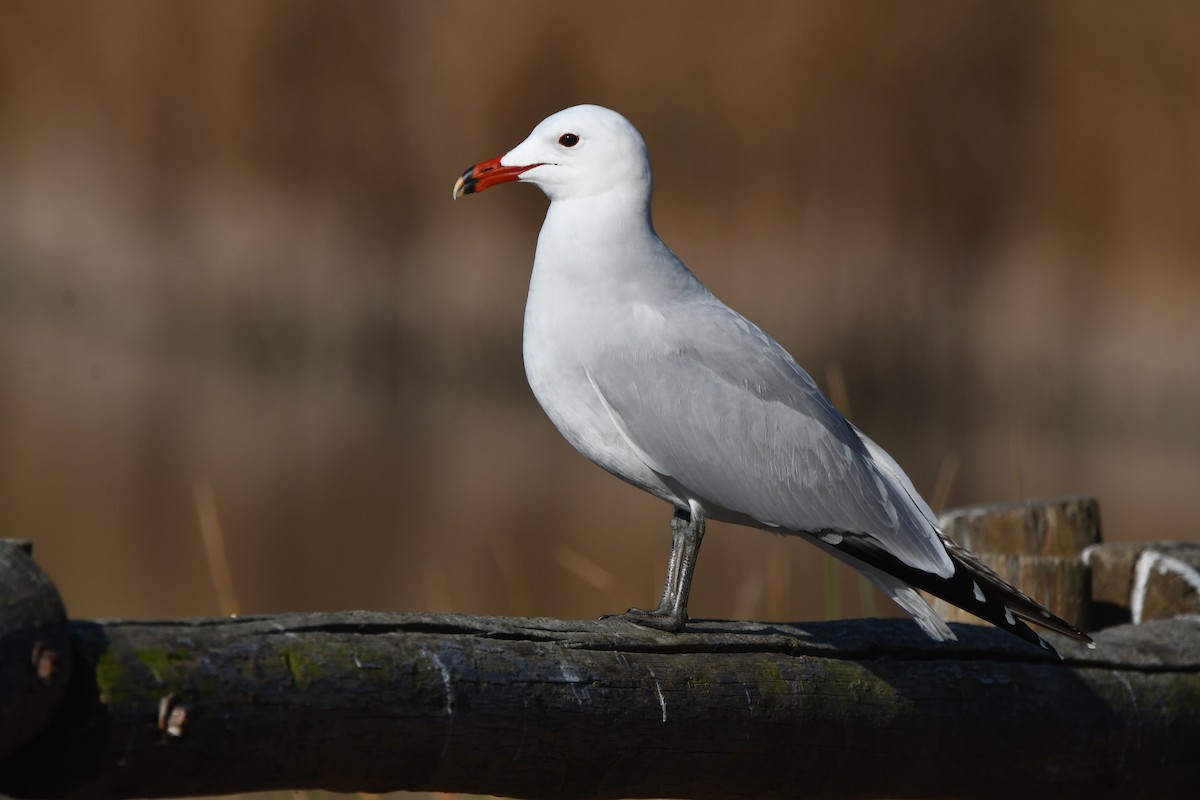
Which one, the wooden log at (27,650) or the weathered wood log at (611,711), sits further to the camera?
the weathered wood log at (611,711)

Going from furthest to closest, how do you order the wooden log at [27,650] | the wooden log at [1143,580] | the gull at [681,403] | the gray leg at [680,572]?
1. the wooden log at [1143,580]
2. the gull at [681,403]
3. the gray leg at [680,572]
4. the wooden log at [27,650]

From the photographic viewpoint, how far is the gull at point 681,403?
9.31 feet

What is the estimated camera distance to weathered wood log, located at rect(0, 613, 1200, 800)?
1.74 metres

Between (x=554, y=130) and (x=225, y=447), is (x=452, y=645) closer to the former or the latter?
(x=554, y=130)

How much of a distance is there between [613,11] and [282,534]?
27.4 feet

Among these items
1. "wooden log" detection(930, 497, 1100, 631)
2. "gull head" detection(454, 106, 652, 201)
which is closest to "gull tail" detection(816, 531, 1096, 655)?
"wooden log" detection(930, 497, 1100, 631)

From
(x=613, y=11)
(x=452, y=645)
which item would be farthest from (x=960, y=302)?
(x=452, y=645)

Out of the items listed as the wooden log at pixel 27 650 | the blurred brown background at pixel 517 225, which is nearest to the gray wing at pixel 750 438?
the wooden log at pixel 27 650

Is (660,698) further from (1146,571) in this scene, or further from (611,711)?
(1146,571)

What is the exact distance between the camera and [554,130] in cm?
311

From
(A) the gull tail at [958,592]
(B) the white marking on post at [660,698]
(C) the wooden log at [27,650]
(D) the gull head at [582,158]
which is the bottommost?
(B) the white marking on post at [660,698]

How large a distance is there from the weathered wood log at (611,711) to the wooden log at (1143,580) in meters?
0.14

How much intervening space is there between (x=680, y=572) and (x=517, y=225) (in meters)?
11.8

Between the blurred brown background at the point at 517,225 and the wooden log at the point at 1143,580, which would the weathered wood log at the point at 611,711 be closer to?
the wooden log at the point at 1143,580
